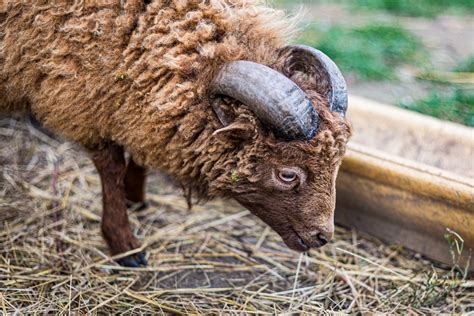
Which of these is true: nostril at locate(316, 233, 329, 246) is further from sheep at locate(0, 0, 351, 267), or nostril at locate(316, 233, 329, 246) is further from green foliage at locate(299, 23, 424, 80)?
green foliage at locate(299, 23, 424, 80)

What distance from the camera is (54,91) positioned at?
3.74m

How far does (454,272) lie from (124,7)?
9.20ft

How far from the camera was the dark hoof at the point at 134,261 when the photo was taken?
14.2ft

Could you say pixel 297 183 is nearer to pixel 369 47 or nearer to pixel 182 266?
pixel 182 266

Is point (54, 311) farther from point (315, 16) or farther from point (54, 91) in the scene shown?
point (315, 16)

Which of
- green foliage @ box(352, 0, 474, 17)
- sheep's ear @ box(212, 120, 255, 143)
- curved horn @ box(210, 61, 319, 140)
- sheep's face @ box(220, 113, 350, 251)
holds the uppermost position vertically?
curved horn @ box(210, 61, 319, 140)

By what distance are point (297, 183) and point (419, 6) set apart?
675 cm

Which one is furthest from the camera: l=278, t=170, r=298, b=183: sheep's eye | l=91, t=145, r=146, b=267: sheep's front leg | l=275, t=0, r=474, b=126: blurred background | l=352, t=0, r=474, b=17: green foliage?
l=352, t=0, r=474, b=17: green foliage

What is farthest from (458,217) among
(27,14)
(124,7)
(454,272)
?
(27,14)

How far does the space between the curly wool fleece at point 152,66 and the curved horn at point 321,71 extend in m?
0.10

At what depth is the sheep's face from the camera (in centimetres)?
349

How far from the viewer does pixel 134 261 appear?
435cm

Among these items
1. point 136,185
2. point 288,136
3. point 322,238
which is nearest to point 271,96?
point 288,136

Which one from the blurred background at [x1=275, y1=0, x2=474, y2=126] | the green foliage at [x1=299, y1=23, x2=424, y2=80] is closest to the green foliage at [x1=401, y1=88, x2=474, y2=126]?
the blurred background at [x1=275, y1=0, x2=474, y2=126]
